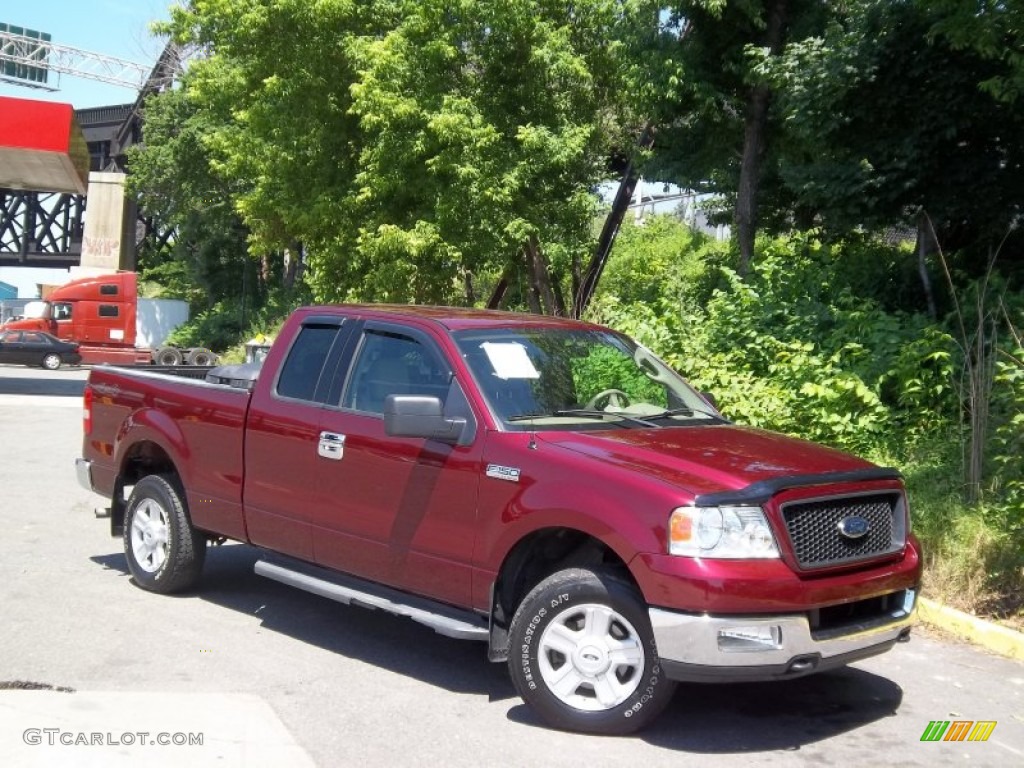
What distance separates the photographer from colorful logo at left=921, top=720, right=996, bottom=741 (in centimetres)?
546

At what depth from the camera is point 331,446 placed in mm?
6344

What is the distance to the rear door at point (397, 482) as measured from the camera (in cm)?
572

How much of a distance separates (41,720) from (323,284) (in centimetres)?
1871

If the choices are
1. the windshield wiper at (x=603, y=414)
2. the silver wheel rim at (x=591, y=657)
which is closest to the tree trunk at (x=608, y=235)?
the windshield wiper at (x=603, y=414)

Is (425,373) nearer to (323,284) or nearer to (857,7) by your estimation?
(857,7)

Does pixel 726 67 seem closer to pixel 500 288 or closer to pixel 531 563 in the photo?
pixel 500 288

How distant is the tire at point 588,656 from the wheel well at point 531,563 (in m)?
0.17

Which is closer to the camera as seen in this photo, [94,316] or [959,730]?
[959,730]

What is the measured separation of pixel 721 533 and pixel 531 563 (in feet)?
3.62

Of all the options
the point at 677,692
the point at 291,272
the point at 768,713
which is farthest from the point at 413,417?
the point at 291,272

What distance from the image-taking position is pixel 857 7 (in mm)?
13484

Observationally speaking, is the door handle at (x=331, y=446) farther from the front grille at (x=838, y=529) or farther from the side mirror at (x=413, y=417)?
the front grille at (x=838, y=529)

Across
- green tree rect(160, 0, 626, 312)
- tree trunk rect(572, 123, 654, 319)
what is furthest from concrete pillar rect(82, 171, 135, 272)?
tree trunk rect(572, 123, 654, 319)

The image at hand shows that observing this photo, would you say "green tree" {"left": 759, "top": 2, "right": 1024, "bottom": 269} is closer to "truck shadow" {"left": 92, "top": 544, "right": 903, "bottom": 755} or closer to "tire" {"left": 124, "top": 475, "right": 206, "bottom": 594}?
"truck shadow" {"left": 92, "top": 544, "right": 903, "bottom": 755}
